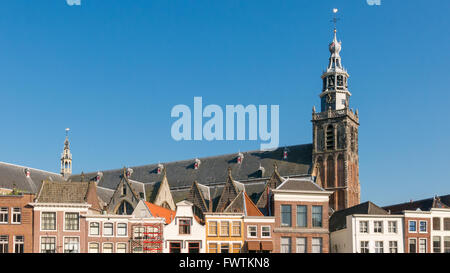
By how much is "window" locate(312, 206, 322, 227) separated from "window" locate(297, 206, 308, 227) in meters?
0.67

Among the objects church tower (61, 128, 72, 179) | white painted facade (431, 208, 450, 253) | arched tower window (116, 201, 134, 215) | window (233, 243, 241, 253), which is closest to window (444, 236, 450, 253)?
white painted facade (431, 208, 450, 253)

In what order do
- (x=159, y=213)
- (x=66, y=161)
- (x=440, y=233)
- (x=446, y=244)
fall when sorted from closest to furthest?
(x=446, y=244), (x=440, y=233), (x=159, y=213), (x=66, y=161)

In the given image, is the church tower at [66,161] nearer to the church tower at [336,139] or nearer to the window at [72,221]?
the church tower at [336,139]

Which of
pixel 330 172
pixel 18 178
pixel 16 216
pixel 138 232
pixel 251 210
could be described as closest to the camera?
pixel 16 216

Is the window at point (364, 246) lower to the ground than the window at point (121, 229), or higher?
lower

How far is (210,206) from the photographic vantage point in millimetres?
81938

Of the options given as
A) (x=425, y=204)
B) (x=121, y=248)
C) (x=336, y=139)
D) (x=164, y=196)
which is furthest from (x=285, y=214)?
(x=336, y=139)

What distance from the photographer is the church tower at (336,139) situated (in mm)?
84062

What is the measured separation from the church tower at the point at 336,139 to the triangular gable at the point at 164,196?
18791mm

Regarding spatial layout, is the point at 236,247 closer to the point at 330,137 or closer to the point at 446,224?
the point at 446,224

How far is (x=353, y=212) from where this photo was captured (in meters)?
57.9

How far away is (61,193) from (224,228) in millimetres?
13441

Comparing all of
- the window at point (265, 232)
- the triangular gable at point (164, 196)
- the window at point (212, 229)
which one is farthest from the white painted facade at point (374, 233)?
the triangular gable at point (164, 196)

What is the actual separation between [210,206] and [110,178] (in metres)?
20.6
